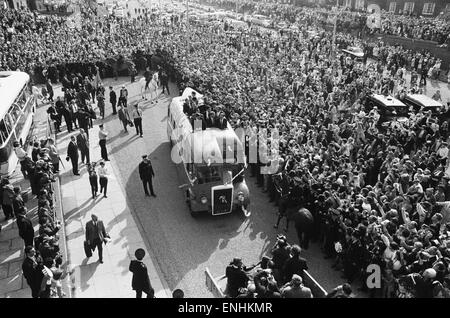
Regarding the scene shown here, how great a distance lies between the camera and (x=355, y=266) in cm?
1005

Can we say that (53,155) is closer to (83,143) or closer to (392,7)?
(83,143)

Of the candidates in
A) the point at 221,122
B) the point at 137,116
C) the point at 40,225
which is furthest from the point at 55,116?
the point at 40,225

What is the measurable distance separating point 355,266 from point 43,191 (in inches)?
340

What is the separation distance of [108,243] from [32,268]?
325 centimetres

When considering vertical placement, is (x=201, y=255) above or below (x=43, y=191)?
below

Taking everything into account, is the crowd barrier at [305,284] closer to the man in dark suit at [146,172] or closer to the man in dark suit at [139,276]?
the man in dark suit at [139,276]

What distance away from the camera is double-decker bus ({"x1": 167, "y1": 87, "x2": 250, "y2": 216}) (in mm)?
12531

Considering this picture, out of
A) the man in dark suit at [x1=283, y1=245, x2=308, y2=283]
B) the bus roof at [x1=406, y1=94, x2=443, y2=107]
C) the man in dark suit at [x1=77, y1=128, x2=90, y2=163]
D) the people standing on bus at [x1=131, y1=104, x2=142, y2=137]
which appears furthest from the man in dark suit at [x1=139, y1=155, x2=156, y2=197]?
the bus roof at [x1=406, y1=94, x2=443, y2=107]

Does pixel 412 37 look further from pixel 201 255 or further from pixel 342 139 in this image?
pixel 201 255

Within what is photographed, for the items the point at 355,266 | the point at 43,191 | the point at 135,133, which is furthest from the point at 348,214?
the point at 135,133

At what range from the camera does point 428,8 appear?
4712 centimetres

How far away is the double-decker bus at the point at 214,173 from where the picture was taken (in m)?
12.5

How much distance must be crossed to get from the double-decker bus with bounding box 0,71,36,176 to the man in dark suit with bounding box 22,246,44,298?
6798mm

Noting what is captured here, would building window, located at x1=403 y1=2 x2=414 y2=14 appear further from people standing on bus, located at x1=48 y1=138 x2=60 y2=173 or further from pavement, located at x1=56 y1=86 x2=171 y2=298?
people standing on bus, located at x1=48 y1=138 x2=60 y2=173
